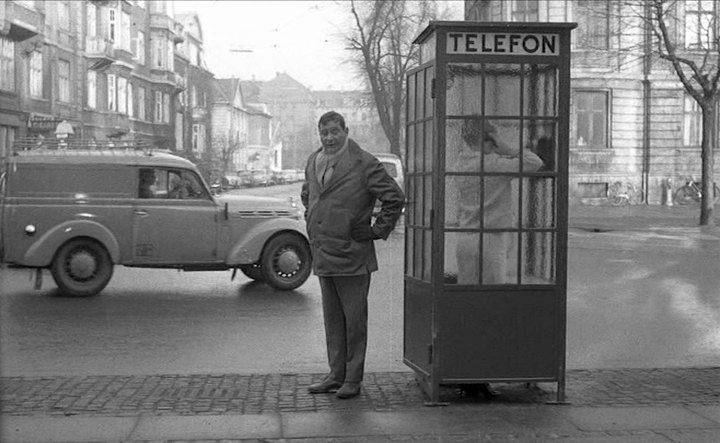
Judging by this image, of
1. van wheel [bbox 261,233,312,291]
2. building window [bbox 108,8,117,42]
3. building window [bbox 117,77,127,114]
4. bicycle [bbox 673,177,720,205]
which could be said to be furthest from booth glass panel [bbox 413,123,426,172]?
building window [bbox 117,77,127,114]

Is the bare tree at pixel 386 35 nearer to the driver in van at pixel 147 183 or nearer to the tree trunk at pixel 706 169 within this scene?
the tree trunk at pixel 706 169

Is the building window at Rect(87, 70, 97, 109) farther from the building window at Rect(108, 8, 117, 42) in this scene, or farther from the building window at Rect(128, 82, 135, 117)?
the building window at Rect(128, 82, 135, 117)

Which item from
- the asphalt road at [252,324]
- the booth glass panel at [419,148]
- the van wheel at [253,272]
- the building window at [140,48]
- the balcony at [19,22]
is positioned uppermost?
the building window at [140,48]

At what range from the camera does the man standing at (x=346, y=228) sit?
7.17m

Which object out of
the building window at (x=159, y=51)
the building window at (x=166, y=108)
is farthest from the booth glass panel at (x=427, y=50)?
the building window at (x=166, y=108)

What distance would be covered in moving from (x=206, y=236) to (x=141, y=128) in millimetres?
48965

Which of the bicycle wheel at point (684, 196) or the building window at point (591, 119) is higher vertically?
the building window at point (591, 119)

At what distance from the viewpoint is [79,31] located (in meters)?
49.1

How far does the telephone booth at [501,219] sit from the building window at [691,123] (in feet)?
130

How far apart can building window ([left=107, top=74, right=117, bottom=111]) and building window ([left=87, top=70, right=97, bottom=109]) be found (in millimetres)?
2226

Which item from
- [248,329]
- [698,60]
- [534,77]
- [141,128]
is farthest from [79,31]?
[534,77]

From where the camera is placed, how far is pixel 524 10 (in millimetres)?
43812

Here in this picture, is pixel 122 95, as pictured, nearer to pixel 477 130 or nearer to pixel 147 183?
pixel 147 183

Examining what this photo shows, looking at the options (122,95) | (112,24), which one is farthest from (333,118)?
(122,95)
